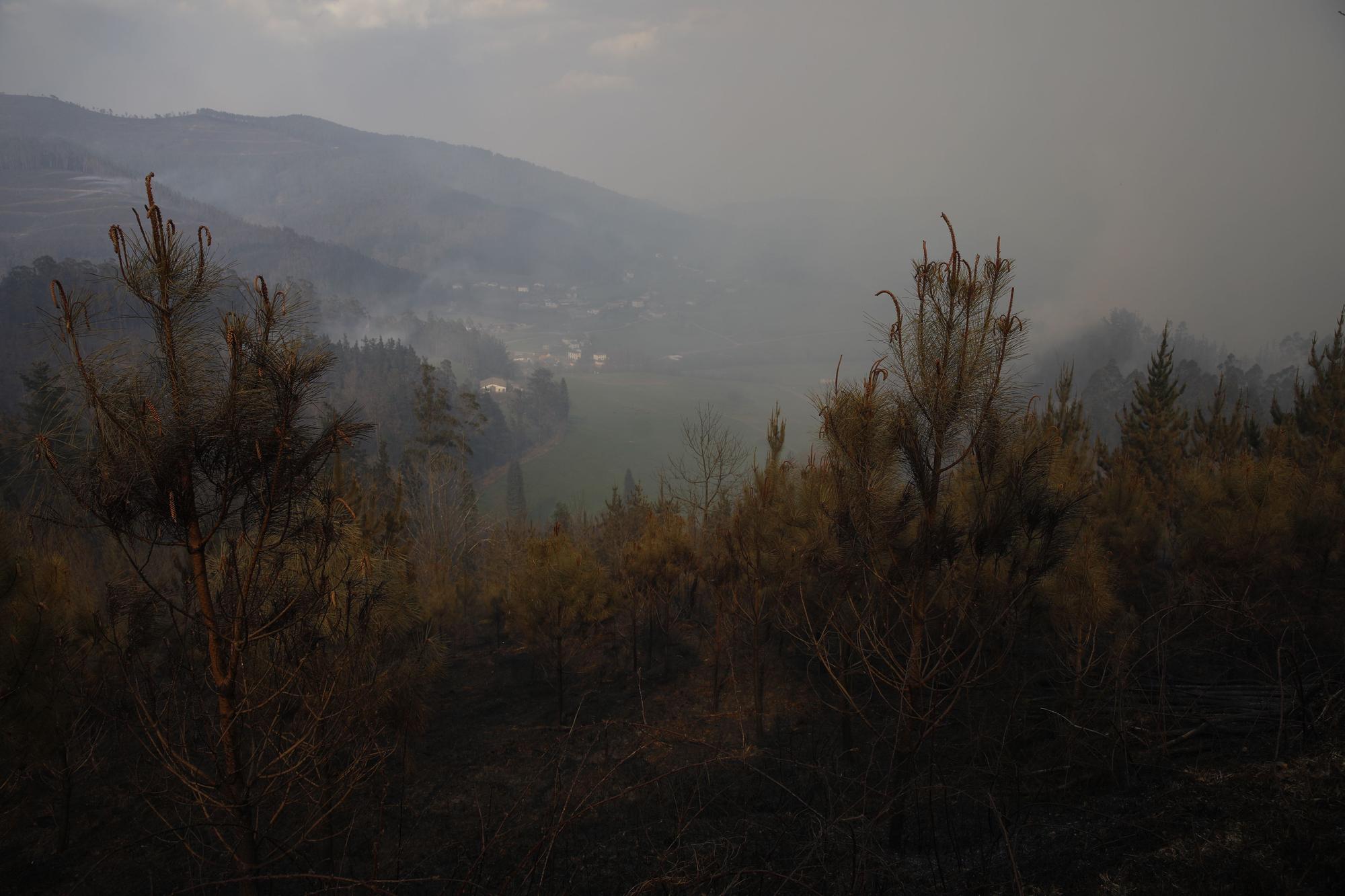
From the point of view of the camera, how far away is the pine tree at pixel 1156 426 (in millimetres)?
28047

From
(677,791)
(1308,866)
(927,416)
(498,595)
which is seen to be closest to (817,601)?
(677,791)

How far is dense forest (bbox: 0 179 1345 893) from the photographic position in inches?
156

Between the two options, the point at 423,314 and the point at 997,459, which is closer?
the point at 997,459

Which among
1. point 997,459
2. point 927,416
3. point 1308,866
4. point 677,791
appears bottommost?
point 677,791

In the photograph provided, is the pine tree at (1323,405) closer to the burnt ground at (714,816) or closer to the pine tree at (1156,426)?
the pine tree at (1156,426)

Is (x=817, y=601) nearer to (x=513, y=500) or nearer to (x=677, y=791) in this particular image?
(x=677, y=791)

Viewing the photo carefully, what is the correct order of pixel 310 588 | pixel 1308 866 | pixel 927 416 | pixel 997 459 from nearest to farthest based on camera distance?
pixel 1308 866 → pixel 310 588 → pixel 927 416 → pixel 997 459

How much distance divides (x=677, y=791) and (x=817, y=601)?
13.3ft

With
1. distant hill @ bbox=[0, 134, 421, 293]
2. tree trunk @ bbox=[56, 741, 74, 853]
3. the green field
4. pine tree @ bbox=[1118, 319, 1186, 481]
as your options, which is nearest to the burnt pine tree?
tree trunk @ bbox=[56, 741, 74, 853]

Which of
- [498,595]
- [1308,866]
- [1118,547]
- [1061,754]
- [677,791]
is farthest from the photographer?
[498,595]

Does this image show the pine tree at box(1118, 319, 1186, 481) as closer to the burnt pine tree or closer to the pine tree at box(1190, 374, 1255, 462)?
the pine tree at box(1190, 374, 1255, 462)

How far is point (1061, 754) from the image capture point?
7898 mm

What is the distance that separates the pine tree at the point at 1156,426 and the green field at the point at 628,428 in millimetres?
22068

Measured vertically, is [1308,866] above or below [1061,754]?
above
